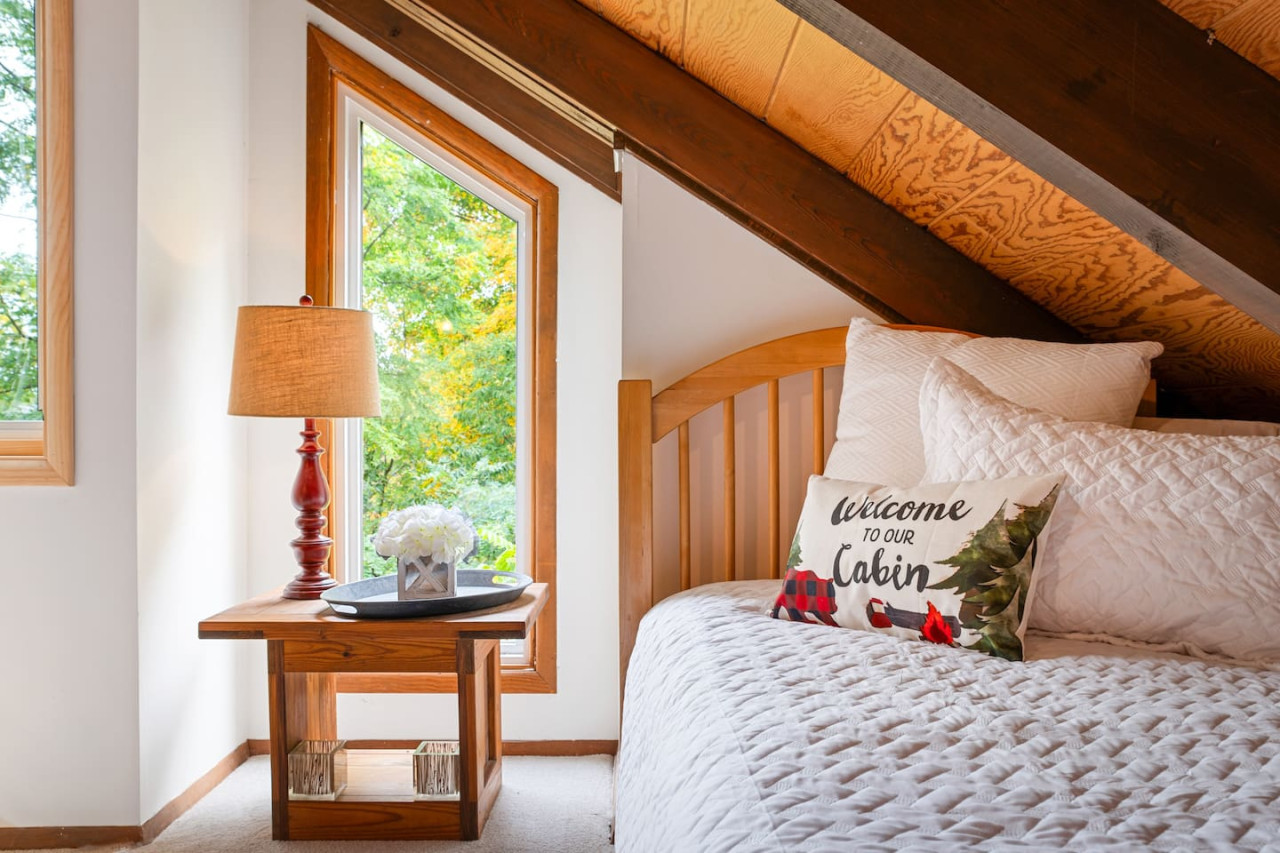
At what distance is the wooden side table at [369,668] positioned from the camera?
5.66ft

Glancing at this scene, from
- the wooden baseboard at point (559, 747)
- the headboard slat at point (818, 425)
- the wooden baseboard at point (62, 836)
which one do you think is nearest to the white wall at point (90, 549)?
the wooden baseboard at point (62, 836)

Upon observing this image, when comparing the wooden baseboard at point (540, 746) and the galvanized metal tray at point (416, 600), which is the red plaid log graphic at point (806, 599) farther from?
the wooden baseboard at point (540, 746)

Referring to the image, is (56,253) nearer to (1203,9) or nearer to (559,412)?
(559,412)

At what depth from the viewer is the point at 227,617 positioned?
5.75 feet

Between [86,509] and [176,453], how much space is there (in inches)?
8.5

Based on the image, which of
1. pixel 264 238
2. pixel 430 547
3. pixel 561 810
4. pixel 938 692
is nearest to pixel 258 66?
pixel 264 238

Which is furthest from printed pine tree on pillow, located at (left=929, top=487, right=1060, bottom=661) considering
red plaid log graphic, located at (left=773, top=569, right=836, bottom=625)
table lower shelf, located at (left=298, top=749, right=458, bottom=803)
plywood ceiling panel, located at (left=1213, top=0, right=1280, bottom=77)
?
table lower shelf, located at (left=298, top=749, right=458, bottom=803)

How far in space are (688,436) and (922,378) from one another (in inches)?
19.9

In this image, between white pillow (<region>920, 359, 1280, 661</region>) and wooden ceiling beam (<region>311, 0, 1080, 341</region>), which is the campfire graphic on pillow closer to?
white pillow (<region>920, 359, 1280, 661</region>)

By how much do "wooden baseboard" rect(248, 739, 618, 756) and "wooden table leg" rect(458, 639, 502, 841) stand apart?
350 mm

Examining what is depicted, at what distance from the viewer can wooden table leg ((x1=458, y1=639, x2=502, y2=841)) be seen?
1.78m

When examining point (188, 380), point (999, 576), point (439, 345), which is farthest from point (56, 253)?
point (999, 576)

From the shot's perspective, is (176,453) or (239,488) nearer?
(176,453)

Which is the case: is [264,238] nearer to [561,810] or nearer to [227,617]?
[227,617]
